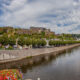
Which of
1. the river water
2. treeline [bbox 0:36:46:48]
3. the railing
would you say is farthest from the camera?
treeline [bbox 0:36:46:48]

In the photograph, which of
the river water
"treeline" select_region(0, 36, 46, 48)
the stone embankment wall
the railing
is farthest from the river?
"treeline" select_region(0, 36, 46, 48)

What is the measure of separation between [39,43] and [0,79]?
64523 mm

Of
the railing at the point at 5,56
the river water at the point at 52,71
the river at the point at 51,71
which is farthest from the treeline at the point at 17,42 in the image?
the river water at the point at 52,71

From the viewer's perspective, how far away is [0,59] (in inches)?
1516

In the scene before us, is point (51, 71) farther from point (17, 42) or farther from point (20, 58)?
point (17, 42)

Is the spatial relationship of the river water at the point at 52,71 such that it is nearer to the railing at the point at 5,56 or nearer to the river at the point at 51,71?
the river at the point at 51,71

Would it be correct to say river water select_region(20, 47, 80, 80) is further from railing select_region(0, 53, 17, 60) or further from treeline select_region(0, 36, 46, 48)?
treeline select_region(0, 36, 46, 48)

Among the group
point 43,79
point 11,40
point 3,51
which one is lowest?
point 43,79

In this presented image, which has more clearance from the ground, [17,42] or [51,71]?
[17,42]

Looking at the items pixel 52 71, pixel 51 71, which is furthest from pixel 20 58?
pixel 52 71

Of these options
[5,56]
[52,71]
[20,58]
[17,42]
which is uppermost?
[17,42]

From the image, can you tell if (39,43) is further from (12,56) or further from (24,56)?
(12,56)

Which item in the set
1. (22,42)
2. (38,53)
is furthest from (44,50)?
(22,42)

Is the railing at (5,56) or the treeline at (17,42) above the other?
the treeline at (17,42)
